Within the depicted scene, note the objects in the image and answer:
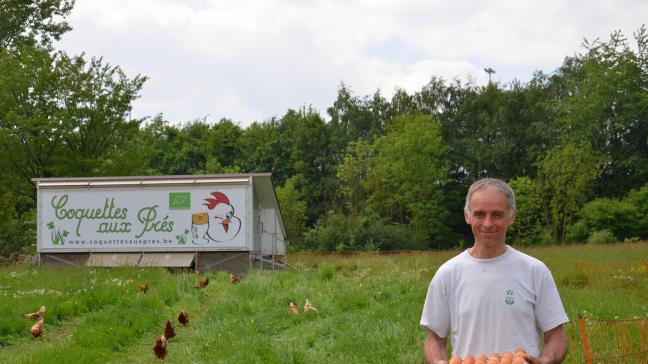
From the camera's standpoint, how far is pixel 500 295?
142 inches

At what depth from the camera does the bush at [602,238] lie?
38.3 metres

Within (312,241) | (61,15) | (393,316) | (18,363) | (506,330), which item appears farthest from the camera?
(312,241)

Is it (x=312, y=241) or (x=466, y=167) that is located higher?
(x=466, y=167)

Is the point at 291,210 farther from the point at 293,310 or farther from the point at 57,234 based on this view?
the point at 293,310

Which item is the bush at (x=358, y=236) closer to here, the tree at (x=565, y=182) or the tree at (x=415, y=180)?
the tree at (x=415, y=180)

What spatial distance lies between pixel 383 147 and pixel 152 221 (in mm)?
29666

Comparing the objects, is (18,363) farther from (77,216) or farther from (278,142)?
(278,142)

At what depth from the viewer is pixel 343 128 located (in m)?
60.7

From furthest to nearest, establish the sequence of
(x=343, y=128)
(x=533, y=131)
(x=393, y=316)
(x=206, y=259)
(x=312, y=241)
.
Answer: (x=343, y=128)
(x=533, y=131)
(x=312, y=241)
(x=206, y=259)
(x=393, y=316)

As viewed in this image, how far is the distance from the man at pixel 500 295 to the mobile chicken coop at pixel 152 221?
21.4 metres

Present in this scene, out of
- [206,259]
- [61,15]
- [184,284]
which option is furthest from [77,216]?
[61,15]

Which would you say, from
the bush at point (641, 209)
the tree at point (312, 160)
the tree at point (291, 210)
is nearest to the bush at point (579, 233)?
the bush at point (641, 209)

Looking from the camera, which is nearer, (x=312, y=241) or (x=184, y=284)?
(x=184, y=284)

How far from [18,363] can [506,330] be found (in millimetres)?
6472
